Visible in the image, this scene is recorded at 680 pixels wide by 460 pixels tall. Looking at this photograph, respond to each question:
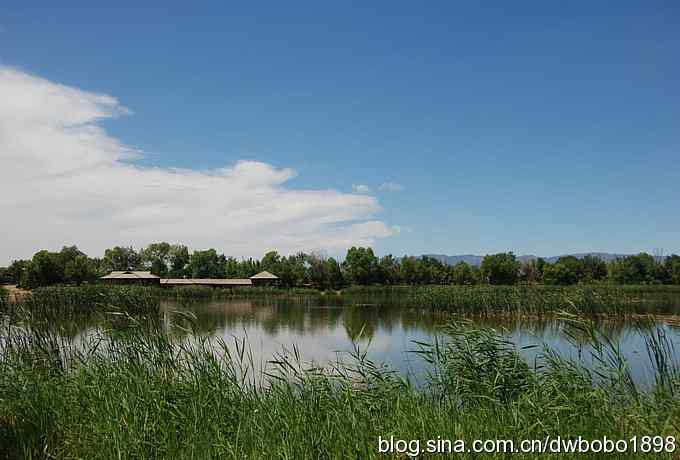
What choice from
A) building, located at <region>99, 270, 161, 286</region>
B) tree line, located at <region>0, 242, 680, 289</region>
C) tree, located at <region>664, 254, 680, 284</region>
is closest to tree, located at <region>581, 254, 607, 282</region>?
tree line, located at <region>0, 242, 680, 289</region>

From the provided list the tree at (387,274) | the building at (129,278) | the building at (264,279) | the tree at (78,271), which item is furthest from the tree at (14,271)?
the tree at (387,274)

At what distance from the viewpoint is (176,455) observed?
4840 millimetres

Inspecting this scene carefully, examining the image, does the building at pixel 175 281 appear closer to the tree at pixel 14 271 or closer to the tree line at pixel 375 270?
the tree line at pixel 375 270

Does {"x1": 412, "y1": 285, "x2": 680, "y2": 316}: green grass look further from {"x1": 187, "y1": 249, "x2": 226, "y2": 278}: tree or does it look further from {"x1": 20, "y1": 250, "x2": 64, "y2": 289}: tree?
{"x1": 187, "y1": 249, "x2": 226, "y2": 278}: tree

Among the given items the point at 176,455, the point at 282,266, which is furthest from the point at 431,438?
the point at 282,266

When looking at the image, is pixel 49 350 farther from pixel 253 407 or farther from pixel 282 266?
pixel 282 266

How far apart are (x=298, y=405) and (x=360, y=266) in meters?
70.9

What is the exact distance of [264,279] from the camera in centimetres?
7006

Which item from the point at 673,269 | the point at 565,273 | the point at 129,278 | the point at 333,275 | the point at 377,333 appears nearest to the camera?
the point at 377,333

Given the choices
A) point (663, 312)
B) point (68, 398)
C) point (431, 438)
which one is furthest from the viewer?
point (663, 312)

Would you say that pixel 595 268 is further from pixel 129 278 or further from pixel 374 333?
pixel 129 278

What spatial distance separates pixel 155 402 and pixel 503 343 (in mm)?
4544

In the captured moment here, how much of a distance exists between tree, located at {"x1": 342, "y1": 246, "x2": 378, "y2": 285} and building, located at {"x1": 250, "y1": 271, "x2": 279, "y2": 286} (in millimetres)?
12020

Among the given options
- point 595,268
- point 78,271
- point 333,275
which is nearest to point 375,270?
point 333,275
